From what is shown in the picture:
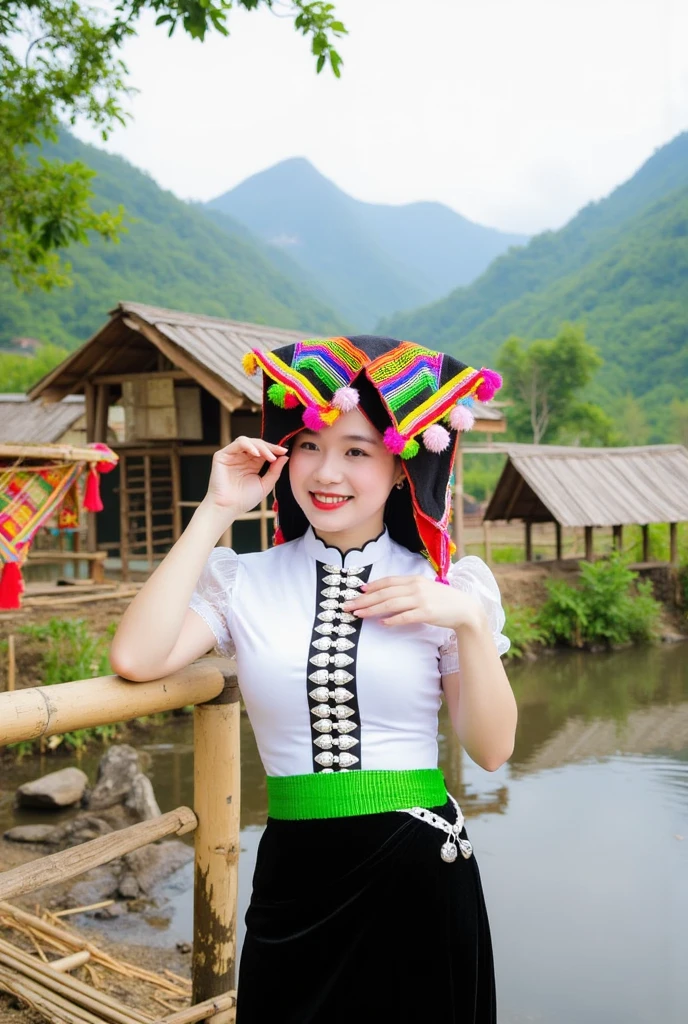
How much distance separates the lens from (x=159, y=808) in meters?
5.97

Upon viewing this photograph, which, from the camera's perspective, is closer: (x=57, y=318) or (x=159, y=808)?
(x=159, y=808)

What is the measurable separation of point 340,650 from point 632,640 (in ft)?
35.6

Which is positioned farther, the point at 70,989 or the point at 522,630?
the point at 522,630

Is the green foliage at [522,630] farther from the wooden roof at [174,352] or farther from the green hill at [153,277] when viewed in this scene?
the green hill at [153,277]

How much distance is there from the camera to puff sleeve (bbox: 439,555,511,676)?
59.6 inches

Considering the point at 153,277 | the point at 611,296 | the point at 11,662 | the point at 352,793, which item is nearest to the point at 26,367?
the point at 153,277

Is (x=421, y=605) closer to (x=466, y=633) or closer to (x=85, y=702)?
(x=466, y=633)

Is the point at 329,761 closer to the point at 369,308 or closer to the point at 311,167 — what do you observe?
the point at 369,308

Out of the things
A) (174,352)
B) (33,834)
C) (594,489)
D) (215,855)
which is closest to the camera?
(215,855)

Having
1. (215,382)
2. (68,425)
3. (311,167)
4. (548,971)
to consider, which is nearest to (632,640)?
(215,382)

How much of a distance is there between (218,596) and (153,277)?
43.4 metres

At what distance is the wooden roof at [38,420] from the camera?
16.3 metres

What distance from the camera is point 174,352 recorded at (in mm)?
9672

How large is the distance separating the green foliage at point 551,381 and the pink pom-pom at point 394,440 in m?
30.5
